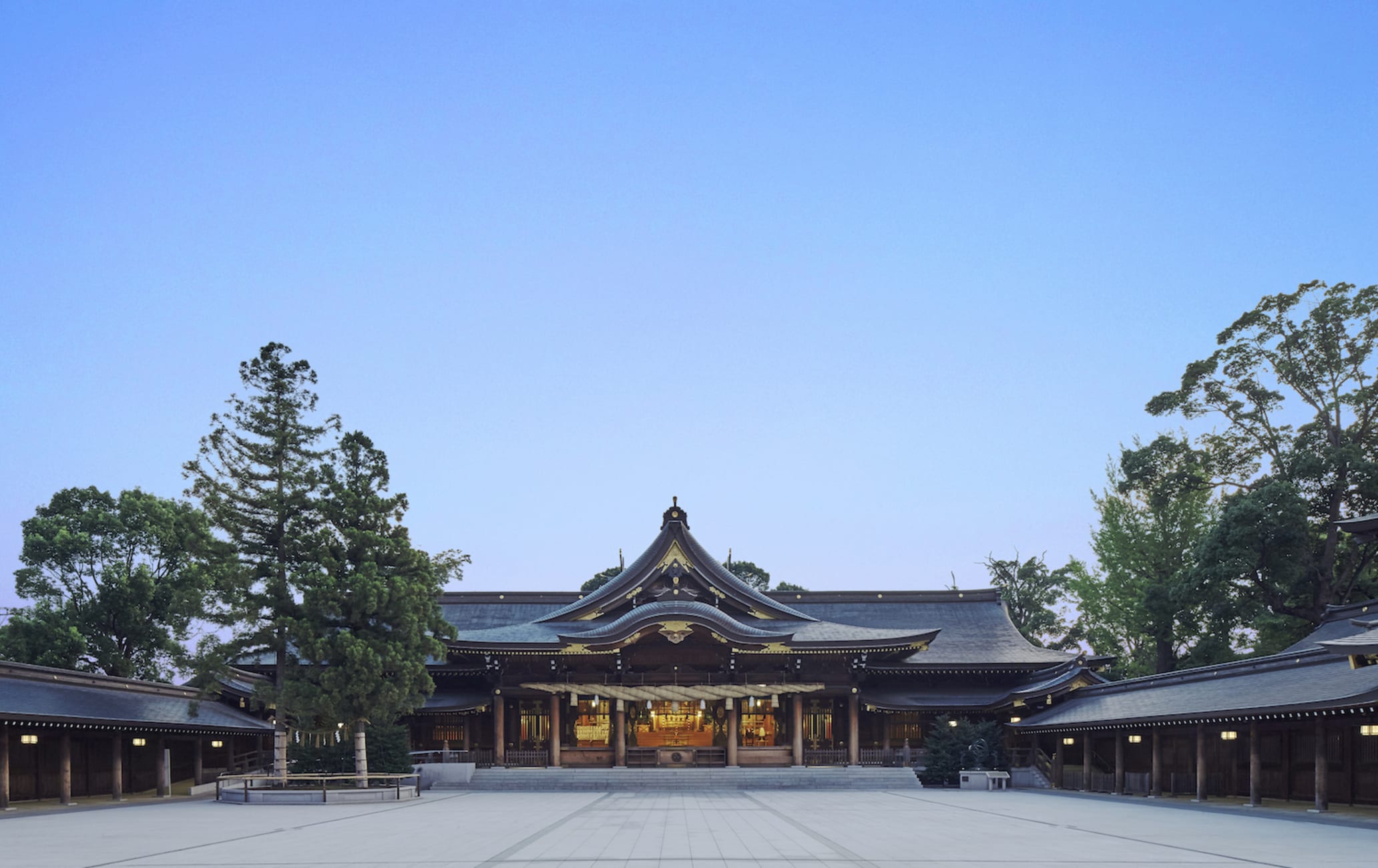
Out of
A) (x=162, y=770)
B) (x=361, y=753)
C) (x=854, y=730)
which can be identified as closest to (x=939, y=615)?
(x=854, y=730)

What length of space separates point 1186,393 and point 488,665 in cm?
3243

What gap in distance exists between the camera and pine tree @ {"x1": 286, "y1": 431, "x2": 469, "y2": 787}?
29750mm

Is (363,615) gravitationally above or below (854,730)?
above

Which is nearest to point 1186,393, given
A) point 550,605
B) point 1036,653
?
point 1036,653

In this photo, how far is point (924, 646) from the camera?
40781 mm

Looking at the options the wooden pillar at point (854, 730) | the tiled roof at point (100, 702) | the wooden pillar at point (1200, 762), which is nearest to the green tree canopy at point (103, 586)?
the tiled roof at point (100, 702)

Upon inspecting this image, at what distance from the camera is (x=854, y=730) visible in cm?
4031

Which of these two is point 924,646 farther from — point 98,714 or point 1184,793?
point 98,714

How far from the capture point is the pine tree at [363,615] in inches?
1171

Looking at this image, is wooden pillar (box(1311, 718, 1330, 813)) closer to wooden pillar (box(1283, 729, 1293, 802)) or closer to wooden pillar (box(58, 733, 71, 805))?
wooden pillar (box(1283, 729, 1293, 802))

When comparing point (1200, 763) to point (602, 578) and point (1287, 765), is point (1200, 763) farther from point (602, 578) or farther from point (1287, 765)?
point (602, 578)

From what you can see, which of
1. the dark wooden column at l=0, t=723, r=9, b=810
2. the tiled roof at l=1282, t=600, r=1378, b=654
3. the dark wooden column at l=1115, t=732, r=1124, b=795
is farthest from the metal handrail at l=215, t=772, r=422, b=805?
the tiled roof at l=1282, t=600, r=1378, b=654

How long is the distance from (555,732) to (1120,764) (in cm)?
2012

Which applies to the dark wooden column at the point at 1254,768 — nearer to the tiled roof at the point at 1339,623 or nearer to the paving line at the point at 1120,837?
the tiled roof at the point at 1339,623
